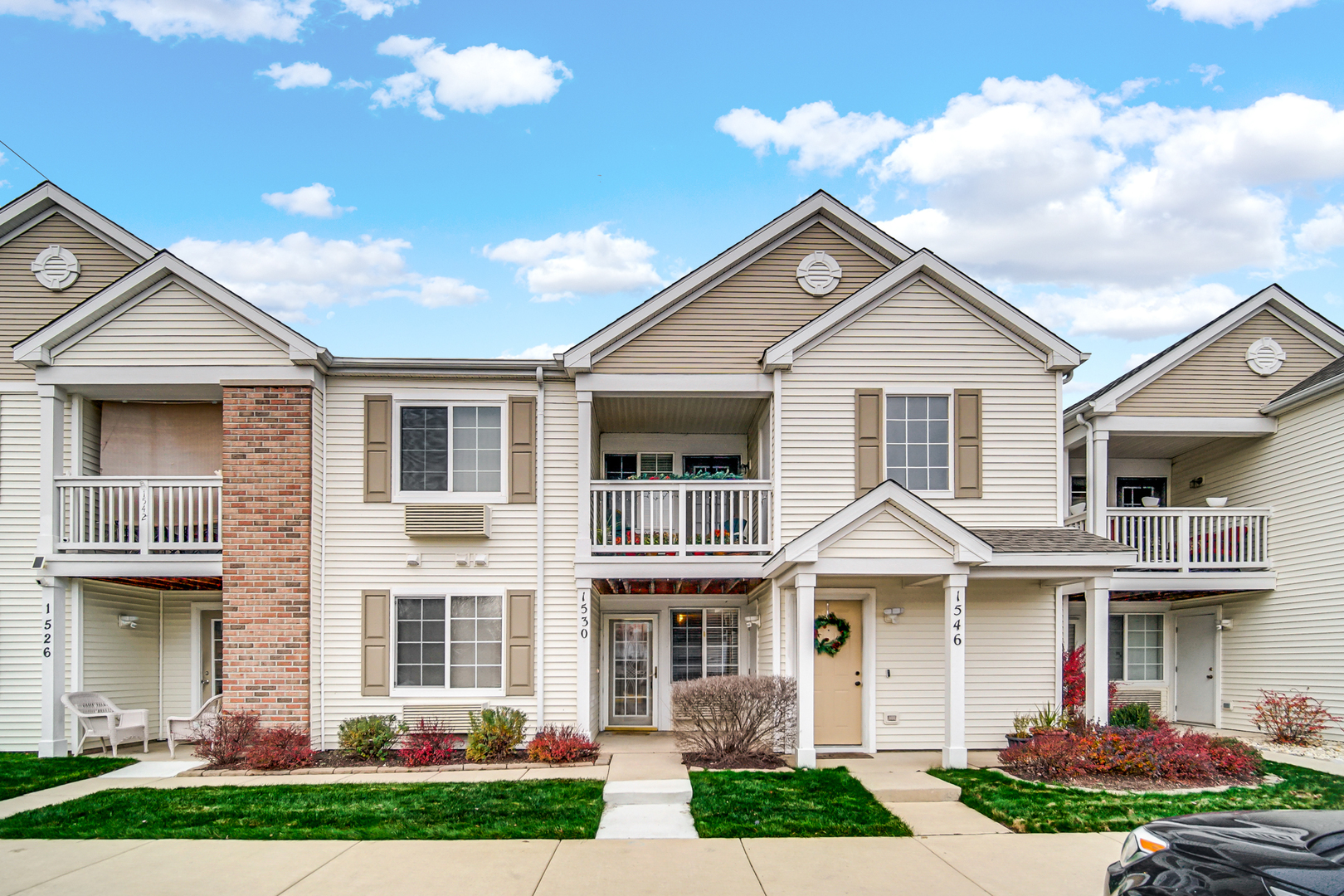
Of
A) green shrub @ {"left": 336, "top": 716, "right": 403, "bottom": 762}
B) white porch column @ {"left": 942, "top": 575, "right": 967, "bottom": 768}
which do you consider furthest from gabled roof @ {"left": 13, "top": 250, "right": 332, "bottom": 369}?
white porch column @ {"left": 942, "top": 575, "right": 967, "bottom": 768}

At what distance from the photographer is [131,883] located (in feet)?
25.3

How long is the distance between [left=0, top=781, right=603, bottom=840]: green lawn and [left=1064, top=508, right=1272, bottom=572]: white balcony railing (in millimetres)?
10165

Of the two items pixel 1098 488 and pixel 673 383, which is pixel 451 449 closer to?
pixel 673 383

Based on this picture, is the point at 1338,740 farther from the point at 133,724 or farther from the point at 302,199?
the point at 302,199

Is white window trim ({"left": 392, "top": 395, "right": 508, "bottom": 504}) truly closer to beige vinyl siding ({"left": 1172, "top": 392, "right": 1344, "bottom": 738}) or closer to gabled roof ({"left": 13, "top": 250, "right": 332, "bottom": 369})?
gabled roof ({"left": 13, "top": 250, "right": 332, "bottom": 369})

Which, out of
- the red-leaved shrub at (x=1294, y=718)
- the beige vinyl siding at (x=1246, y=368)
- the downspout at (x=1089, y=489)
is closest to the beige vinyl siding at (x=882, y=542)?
the downspout at (x=1089, y=489)

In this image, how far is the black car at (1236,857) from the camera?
4395mm

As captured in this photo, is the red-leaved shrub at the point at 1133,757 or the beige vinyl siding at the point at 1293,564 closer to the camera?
the red-leaved shrub at the point at 1133,757

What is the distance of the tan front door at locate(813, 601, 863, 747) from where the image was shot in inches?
557

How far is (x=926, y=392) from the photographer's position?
14508mm

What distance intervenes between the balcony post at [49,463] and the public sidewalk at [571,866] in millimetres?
6379

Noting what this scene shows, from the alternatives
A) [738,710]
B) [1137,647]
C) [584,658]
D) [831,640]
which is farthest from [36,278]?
[1137,647]

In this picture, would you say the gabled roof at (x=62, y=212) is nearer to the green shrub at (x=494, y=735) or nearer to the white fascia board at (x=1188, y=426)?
the green shrub at (x=494, y=735)

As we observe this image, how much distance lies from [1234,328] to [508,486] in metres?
12.2
